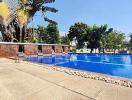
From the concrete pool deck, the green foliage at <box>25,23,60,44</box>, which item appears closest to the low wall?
the green foliage at <box>25,23,60,44</box>

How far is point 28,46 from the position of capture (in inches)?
1043

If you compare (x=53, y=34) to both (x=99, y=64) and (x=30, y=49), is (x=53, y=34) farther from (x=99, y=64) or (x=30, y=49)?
(x=99, y=64)

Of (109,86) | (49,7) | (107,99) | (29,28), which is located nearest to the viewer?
(107,99)

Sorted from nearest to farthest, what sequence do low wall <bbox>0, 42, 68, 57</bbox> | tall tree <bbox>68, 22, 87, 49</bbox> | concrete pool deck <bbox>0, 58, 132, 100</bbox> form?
1. concrete pool deck <bbox>0, 58, 132, 100</bbox>
2. low wall <bbox>0, 42, 68, 57</bbox>
3. tall tree <bbox>68, 22, 87, 49</bbox>

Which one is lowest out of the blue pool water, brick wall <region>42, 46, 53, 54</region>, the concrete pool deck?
the blue pool water

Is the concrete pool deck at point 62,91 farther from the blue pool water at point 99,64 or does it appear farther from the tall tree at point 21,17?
the tall tree at point 21,17

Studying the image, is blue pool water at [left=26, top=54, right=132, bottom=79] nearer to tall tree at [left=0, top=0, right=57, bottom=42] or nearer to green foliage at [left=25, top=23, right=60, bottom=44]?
tall tree at [left=0, top=0, right=57, bottom=42]

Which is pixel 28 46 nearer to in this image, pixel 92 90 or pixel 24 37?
pixel 24 37

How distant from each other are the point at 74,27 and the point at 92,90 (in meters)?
42.0

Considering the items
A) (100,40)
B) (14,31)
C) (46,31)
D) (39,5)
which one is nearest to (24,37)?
(14,31)

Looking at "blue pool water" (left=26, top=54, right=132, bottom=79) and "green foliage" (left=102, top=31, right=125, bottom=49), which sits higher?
"green foliage" (left=102, top=31, right=125, bottom=49)

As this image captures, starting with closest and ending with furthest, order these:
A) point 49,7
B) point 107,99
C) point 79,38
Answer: point 107,99 < point 49,7 < point 79,38

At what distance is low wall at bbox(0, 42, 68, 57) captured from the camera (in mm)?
22586

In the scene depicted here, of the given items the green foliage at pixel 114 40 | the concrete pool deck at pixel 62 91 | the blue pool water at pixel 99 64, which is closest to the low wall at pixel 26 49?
the blue pool water at pixel 99 64
